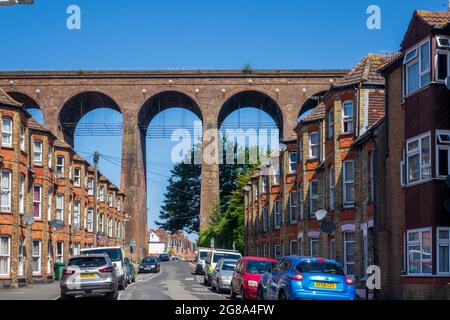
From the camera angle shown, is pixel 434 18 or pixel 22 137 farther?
pixel 22 137

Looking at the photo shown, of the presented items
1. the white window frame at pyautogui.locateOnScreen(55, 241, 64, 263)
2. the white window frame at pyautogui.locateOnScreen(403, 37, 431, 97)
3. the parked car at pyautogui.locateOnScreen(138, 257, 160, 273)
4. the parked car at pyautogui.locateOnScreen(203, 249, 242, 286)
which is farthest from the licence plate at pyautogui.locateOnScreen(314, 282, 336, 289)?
the parked car at pyautogui.locateOnScreen(138, 257, 160, 273)

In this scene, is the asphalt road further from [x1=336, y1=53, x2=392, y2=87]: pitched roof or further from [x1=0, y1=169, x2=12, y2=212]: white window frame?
[x1=336, y1=53, x2=392, y2=87]: pitched roof

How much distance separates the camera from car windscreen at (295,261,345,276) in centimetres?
1975

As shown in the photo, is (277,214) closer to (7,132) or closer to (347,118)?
(347,118)

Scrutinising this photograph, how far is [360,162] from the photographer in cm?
3278

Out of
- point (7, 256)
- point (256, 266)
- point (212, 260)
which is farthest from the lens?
point (212, 260)

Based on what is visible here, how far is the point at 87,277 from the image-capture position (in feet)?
83.3

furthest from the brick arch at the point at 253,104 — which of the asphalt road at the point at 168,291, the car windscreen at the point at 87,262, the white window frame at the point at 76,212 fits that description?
the car windscreen at the point at 87,262

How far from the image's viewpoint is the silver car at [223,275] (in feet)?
107

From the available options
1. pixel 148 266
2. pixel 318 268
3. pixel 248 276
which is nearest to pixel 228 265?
pixel 248 276

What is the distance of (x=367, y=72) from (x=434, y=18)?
925 centimetres

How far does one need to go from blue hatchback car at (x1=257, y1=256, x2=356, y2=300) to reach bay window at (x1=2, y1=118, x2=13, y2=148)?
22861 millimetres
